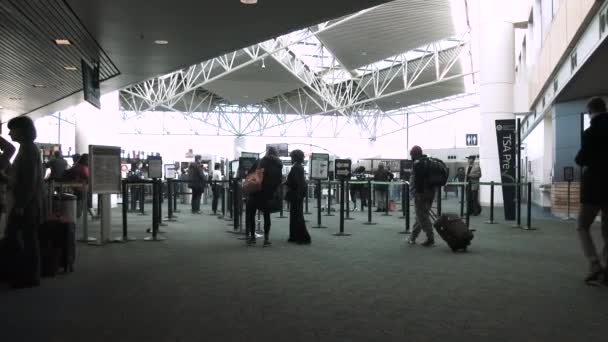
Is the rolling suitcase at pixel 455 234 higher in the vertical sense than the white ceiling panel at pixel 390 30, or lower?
lower

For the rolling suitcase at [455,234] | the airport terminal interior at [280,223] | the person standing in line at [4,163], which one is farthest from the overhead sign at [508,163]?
the person standing in line at [4,163]

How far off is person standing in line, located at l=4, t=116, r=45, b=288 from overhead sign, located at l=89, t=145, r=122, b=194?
302 centimetres

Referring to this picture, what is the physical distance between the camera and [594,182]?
509 cm

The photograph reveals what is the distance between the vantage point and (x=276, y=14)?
26.6 ft

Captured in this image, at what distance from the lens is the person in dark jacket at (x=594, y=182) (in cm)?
507

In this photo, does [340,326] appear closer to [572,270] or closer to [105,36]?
[572,270]

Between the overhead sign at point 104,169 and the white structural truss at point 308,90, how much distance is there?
13098 mm

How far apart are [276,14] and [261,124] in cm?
3984

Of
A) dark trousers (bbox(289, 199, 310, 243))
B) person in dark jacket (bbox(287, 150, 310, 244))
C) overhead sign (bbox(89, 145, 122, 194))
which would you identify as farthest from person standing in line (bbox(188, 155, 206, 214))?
dark trousers (bbox(289, 199, 310, 243))

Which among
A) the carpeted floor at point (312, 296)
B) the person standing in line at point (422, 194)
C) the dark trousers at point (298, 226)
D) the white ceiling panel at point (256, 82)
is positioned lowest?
the carpeted floor at point (312, 296)

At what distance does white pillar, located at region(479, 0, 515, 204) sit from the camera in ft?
62.5

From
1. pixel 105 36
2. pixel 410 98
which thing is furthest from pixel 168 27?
pixel 410 98

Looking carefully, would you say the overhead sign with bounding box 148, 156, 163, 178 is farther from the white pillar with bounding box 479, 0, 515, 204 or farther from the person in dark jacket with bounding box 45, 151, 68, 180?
the white pillar with bounding box 479, 0, 515, 204

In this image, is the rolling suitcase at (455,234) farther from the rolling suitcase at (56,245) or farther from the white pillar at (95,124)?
the white pillar at (95,124)
